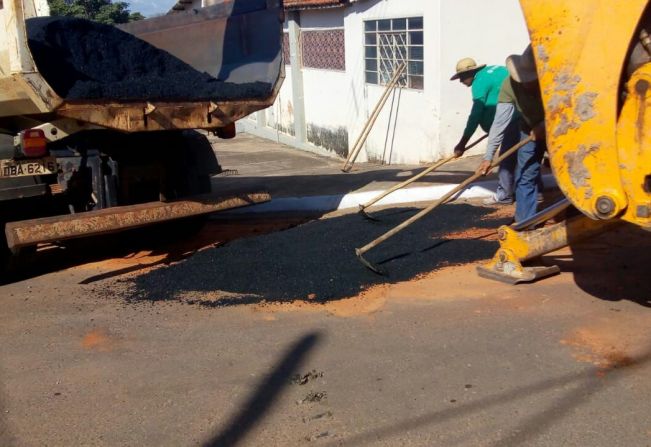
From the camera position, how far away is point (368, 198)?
8.26 metres

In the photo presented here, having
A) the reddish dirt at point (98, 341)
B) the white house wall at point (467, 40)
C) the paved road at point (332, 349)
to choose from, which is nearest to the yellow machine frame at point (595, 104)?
the paved road at point (332, 349)

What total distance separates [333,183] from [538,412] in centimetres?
673

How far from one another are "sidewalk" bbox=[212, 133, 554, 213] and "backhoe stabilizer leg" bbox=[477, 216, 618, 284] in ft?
8.68

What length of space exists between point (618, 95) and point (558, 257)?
7.80 feet

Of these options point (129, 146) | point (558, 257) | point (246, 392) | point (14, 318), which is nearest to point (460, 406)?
point (246, 392)

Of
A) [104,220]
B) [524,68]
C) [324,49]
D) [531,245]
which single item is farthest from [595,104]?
[324,49]

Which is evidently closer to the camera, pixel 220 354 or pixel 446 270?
pixel 220 354

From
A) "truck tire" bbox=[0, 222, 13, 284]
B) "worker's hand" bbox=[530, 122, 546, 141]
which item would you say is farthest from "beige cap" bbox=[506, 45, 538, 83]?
"truck tire" bbox=[0, 222, 13, 284]

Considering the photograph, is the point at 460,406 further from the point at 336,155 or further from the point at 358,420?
the point at 336,155

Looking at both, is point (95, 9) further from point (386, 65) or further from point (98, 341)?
point (98, 341)

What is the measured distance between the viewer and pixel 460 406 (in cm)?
349

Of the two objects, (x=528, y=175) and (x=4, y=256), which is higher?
(x=528, y=175)

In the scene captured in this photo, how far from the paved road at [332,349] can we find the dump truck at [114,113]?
57cm

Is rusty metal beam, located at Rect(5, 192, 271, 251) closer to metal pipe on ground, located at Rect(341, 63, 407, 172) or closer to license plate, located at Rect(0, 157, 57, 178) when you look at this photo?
license plate, located at Rect(0, 157, 57, 178)
